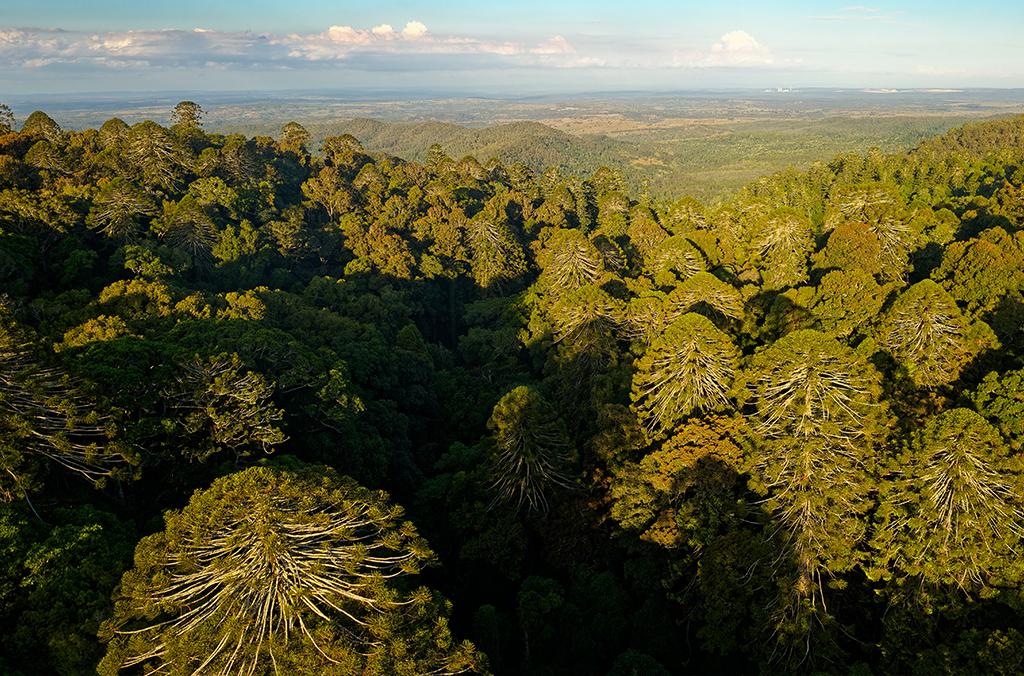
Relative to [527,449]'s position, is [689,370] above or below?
above

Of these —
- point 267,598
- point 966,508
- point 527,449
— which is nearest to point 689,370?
point 527,449

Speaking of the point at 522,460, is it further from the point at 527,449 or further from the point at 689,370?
the point at 689,370

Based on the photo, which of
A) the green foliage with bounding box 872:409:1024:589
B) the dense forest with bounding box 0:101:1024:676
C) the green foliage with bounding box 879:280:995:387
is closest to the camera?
the dense forest with bounding box 0:101:1024:676

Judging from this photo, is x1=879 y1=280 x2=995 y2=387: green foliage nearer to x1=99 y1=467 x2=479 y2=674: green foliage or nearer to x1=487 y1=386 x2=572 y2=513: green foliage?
x1=487 y1=386 x2=572 y2=513: green foliage

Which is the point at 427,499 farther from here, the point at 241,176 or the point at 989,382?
the point at 241,176

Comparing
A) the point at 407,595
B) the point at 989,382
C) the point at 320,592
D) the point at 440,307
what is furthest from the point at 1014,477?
the point at 440,307

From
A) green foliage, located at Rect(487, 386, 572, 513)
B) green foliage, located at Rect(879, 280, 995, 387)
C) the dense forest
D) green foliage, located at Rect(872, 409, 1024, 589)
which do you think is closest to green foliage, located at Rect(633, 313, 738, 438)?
the dense forest

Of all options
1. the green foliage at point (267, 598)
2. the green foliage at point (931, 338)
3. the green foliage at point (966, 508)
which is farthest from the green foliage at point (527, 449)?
the green foliage at point (931, 338)

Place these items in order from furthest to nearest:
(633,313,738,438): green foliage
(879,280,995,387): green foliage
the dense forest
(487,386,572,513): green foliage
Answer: (879,280,995,387): green foliage < (487,386,572,513): green foliage < (633,313,738,438): green foliage < the dense forest
